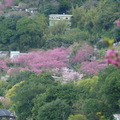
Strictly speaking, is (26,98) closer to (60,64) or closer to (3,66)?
(60,64)

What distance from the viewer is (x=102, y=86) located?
14719 mm

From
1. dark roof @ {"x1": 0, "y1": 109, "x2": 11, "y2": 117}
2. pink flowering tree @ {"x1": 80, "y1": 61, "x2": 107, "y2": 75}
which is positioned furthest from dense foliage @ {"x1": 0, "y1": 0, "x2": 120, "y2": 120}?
dark roof @ {"x1": 0, "y1": 109, "x2": 11, "y2": 117}

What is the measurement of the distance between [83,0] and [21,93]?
21.2 m

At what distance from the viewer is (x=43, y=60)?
28.1 meters

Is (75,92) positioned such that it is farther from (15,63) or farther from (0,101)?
(15,63)

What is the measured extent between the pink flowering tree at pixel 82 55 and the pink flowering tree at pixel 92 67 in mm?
1309

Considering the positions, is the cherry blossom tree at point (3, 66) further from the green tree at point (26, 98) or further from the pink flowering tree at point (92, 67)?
the green tree at point (26, 98)

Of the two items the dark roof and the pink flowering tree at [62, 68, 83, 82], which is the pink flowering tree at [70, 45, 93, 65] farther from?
the dark roof

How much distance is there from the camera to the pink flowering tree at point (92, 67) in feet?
80.0

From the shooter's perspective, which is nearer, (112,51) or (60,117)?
(112,51)

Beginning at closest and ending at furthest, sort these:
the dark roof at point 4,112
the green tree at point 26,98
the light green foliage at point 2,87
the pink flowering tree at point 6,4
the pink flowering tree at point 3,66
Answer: the green tree at point 26,98, the dark roof at point 4,112, the light green foliage at point 2,87, the pink flowering tree at point 3,66, the pink flowering tree at point 6,4

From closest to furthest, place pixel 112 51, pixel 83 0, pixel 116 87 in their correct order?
1. pixel 112 51
2. pixel 116 87
3. pixel 83 0

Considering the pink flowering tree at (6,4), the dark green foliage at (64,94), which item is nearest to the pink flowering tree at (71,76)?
the dark green foliage at (64,94)

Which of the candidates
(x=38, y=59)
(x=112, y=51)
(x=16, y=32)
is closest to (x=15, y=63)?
(x=38, y=59)
